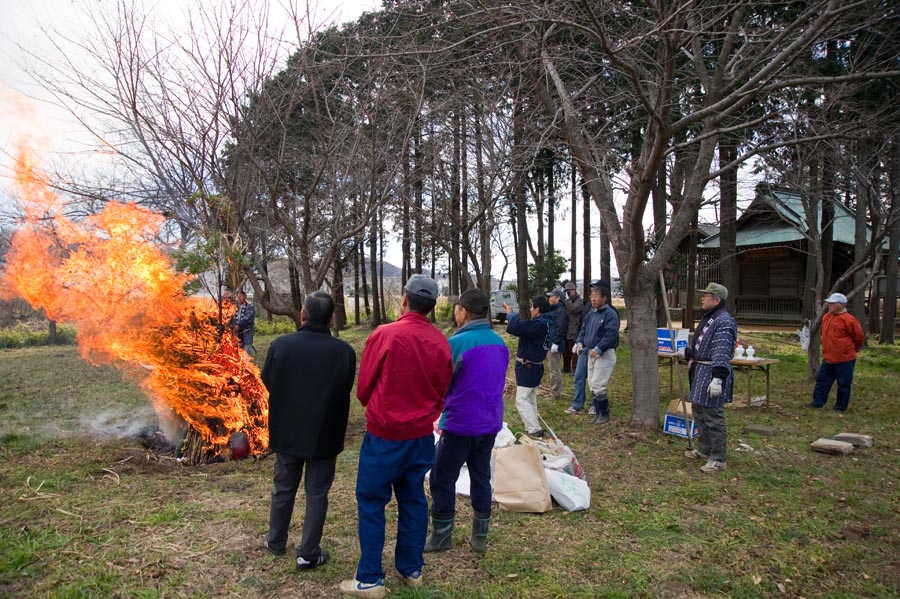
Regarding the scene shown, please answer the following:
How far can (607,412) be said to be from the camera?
312 inches

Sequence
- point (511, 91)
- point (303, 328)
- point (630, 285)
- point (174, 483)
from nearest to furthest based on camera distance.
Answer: point (303, 328) → point (174, 483) → point (630, 285) → point (511, 91)

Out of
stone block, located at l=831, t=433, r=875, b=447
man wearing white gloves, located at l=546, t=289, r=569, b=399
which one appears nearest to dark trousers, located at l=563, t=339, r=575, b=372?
man wearing white gloves, located at l=546, t=289, r=569, b=399

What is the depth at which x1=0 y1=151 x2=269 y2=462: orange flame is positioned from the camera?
19.1 feet

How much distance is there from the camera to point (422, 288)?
362cm

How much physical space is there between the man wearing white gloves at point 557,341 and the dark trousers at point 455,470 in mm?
5438

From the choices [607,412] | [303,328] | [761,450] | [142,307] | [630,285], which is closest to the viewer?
[303,328]

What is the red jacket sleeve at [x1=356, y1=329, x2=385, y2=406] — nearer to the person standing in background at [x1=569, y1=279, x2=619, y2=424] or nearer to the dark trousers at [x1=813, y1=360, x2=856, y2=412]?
the person standing in background at [x1=569, y1=279, x2=619, y2=424]

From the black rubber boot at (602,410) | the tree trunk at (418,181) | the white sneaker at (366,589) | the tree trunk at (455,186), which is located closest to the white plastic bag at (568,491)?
the white sneaker at (366,589)

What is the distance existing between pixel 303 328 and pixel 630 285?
4.79 metres

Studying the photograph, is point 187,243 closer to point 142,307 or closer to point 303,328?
point 142,307

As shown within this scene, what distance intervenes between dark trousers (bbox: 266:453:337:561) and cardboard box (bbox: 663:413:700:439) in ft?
16.5

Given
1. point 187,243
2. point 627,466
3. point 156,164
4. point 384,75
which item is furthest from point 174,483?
point 384,75

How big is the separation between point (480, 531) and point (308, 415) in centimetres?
152

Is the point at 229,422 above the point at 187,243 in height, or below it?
below
